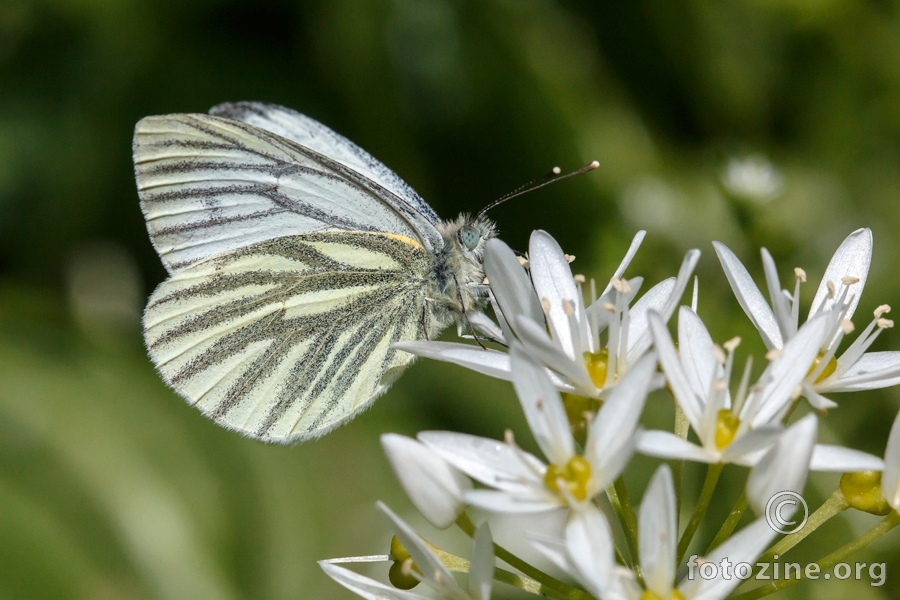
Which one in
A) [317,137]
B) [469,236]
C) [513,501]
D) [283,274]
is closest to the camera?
[513,501]

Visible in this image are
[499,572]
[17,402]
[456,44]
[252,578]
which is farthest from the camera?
[456,44]

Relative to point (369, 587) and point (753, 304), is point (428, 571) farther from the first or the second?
point (753, 304)

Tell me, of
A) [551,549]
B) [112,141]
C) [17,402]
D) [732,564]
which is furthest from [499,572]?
[112,141]

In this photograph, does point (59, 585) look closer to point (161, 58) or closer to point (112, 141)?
point (112, 141)

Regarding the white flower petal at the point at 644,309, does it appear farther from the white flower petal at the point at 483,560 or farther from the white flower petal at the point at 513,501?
the white flower petal at the point at 483,560

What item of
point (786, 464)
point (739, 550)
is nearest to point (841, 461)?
point (786, 464)

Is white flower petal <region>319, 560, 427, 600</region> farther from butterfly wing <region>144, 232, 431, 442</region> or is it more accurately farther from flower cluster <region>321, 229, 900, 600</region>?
butterfly wing <region>144, 232, 431, 442</region>

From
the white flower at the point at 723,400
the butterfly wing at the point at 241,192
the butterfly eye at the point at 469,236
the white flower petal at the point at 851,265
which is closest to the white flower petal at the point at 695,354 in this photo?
the white flower at the point at 723,400
